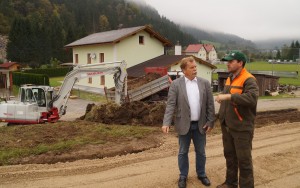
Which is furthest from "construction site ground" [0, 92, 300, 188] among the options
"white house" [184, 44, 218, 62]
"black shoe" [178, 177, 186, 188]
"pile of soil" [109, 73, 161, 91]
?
"white house" [184, 44, 218, 62]

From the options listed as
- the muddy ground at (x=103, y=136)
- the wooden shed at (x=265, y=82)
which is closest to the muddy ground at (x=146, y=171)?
the muddy ground at (x=103, y=136)

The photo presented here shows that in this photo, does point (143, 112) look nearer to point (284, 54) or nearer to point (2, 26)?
point (284, 54)

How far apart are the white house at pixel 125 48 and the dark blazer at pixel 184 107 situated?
19926 millimetres

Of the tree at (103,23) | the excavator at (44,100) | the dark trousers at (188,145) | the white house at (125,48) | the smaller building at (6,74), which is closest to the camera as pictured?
the dark trousers at (188,145)

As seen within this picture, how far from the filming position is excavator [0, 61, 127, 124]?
12734 mm

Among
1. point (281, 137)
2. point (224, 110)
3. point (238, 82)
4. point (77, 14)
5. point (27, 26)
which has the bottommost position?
point (281, 137)

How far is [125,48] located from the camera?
84.9ft

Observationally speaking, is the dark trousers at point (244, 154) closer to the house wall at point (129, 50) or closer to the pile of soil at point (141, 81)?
the pile of soil at point (141, 81)

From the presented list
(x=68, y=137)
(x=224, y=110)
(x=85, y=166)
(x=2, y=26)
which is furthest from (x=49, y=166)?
(x=2, y=26)

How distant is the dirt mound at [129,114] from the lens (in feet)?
41.5

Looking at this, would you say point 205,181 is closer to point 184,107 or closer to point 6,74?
point 184,107

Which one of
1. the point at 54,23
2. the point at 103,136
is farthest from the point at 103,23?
the point at 103,136

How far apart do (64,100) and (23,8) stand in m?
101

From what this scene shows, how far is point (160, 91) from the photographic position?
15.9 m
